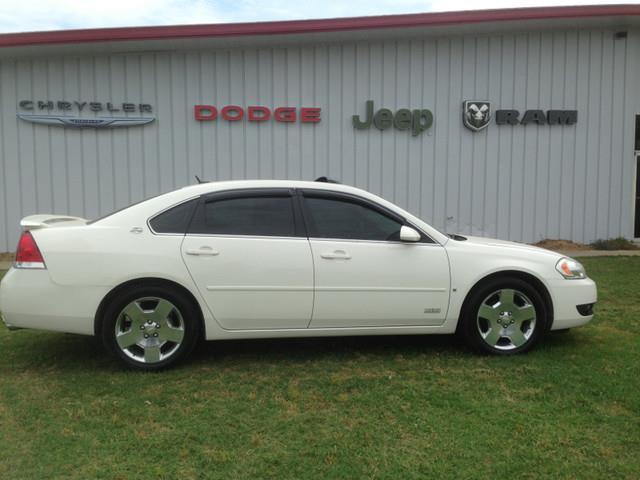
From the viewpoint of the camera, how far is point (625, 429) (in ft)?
10.4

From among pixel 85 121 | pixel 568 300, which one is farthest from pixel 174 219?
pixel 85 121

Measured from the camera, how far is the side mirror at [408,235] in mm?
4250

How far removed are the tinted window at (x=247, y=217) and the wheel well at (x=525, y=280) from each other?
1529mm

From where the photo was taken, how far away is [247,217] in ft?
14.0

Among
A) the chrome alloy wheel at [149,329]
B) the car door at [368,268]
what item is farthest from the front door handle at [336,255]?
the chrome alloy wheel at [149,329]

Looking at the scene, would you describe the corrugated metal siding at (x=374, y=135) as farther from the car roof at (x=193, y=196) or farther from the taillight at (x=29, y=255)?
the taillight at (x=29, y=255)

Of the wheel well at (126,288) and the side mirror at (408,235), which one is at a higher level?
the side mirror at (408,235)

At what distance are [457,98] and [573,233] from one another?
3.77 meters

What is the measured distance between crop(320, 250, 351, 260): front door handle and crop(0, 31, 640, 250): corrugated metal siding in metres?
6.69

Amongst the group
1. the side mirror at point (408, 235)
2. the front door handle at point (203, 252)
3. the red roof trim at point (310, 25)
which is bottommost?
the front door handle at point (203, 252)

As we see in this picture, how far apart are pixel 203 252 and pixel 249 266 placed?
36 cm

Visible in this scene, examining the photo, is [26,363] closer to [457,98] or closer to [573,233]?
[457,98]

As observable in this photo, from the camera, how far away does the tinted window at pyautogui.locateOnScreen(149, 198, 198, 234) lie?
13.6 ft

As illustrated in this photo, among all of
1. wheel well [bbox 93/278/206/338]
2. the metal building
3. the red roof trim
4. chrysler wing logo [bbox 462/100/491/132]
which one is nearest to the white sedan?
wheel well [bbox 93/278/206/338]
